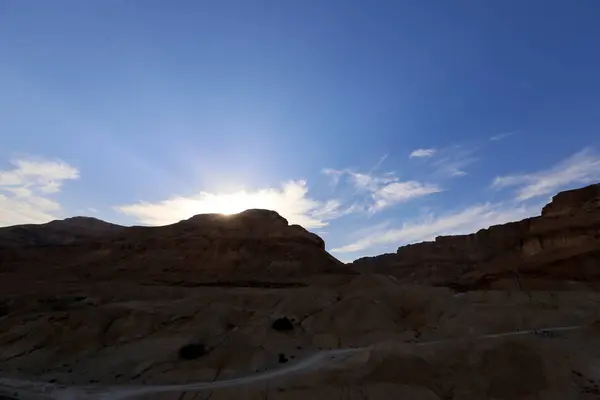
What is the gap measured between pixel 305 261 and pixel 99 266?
24305 mm

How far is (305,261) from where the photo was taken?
182 feet

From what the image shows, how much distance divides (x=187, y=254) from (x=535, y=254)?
48104 mm

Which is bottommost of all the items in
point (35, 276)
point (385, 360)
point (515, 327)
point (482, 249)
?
point (385, 360)

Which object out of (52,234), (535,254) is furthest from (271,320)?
(52,234)

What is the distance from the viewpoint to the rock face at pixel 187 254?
174 feet

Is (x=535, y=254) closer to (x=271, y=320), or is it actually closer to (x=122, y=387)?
(x=271, y=320)

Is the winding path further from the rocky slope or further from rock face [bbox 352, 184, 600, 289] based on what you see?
rock face [bbox 352, 184, 600, 289]

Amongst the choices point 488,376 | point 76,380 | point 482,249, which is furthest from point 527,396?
point 482,249

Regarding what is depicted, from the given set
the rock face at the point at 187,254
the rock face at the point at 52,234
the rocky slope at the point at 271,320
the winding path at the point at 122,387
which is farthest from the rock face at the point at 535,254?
the rock face at the point at 52,234

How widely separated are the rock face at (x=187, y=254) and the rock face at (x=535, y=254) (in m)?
18.5

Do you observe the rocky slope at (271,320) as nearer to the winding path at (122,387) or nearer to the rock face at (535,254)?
the winding path at (122,387)

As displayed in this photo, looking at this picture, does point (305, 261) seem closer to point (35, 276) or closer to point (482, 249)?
point (35, 276)

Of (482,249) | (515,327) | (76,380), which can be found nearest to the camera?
(76,380)

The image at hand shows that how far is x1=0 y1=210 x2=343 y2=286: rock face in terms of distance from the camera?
174 ft
